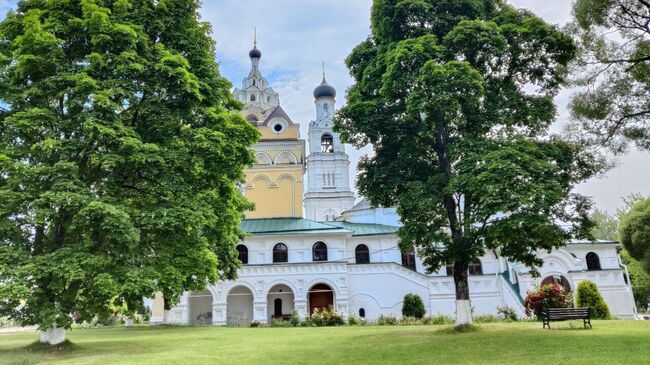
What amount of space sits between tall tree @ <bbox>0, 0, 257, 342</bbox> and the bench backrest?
444 inches

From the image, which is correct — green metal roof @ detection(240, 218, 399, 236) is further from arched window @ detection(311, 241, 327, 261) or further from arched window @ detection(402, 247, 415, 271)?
arched window @ detection(402, 247, 415, 271)

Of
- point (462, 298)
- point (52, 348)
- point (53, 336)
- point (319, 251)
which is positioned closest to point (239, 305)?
point (319, 251)

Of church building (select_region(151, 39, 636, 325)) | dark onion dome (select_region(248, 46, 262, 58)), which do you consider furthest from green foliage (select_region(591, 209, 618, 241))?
dark onion dome (select_region(248, 46, 262, 58))

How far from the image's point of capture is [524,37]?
49.4 ft

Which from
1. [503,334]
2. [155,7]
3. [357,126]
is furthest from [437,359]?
[155,7]

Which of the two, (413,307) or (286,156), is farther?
(286,156)

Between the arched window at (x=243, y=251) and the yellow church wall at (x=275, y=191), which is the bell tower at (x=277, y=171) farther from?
the arched window at (x=243, y=251)

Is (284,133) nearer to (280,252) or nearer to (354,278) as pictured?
(280,252)

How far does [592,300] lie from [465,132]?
13.5m

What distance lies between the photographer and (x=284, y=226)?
29328 millimetres

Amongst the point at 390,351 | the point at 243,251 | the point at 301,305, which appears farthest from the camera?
the point at 243,251

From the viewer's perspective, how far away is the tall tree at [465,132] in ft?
41.9

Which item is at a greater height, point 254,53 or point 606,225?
point 254,53

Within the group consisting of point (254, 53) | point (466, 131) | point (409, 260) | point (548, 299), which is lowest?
point (548, 299)
